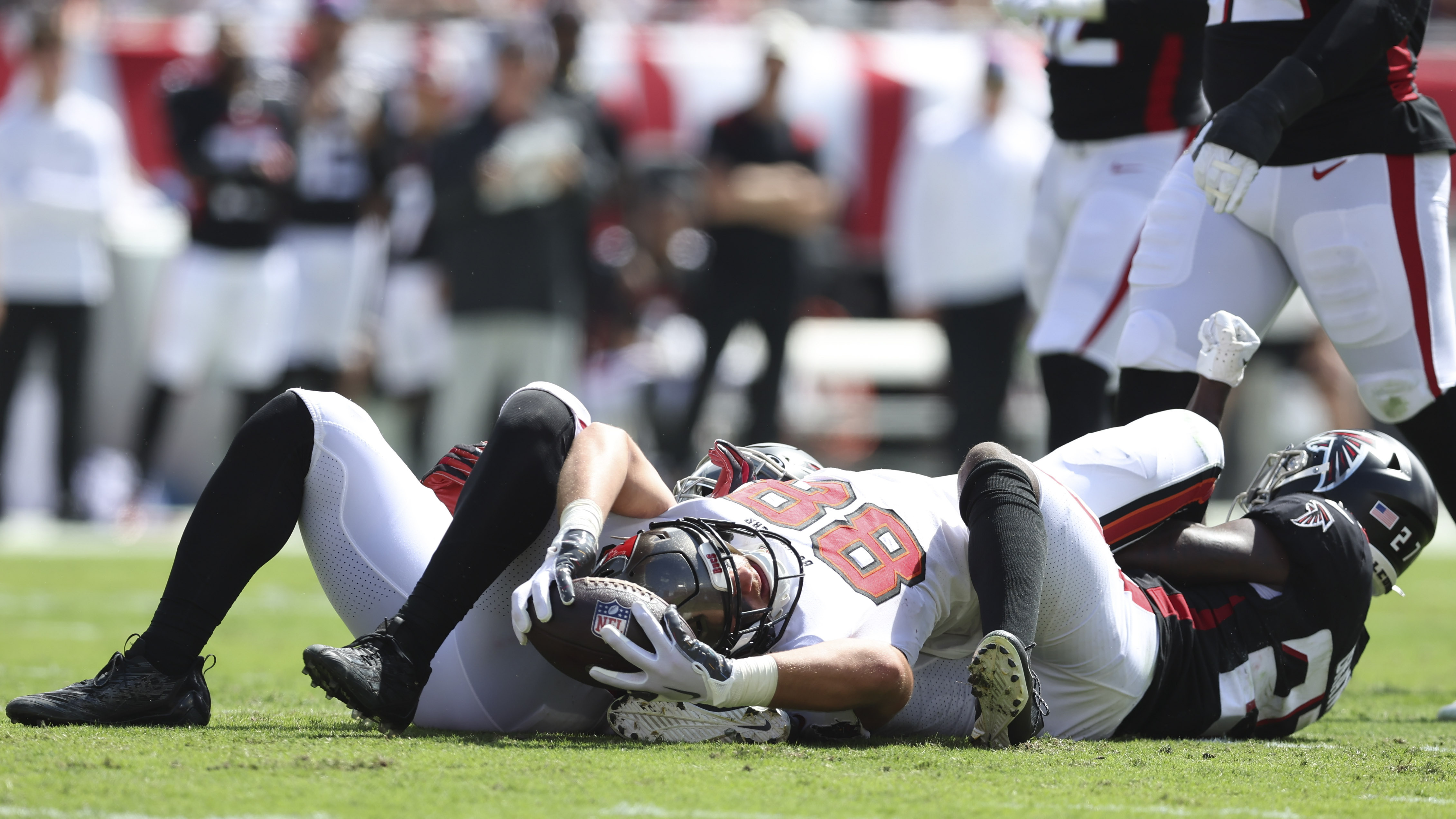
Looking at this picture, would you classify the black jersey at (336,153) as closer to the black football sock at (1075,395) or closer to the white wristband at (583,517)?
the black football sock at (1075,395)

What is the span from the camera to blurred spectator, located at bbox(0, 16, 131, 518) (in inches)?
349

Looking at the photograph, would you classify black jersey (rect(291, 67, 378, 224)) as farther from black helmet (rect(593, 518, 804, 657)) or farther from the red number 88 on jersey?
black helmet (rect(593, 518, 804, 657))

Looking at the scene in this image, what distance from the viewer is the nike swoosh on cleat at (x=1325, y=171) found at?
3.94 metres

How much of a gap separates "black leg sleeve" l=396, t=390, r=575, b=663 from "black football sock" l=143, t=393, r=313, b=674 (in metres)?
0.32

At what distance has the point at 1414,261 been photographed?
389 cm

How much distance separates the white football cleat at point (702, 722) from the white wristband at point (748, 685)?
0.14 m

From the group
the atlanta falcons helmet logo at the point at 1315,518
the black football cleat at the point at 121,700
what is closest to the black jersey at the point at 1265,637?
the atlanta falcons helmet logo at the point at 1315,518

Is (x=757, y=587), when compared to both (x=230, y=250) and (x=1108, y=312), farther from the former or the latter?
(x=230, y=250)

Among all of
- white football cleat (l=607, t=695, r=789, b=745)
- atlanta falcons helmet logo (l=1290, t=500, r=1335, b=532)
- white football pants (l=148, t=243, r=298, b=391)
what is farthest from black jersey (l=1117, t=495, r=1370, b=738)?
white football pants (l=148, t=243, r=298, b=391)

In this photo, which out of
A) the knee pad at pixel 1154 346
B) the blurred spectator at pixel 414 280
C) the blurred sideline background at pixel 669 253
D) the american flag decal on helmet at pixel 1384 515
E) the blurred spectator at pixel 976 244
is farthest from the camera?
the blurred spectator at pixel 414 280

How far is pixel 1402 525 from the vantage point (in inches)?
142

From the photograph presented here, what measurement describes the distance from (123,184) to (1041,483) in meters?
8.76

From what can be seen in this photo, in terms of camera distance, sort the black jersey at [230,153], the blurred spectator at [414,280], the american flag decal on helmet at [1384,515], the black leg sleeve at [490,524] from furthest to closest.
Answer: the blurred spectator at [414,280], the black jersey at [230,153], the american flag decal on helmet at [1384,515], the black leg sleeve at [490,524]

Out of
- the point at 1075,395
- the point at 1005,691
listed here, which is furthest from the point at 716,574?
the point at 1075,395
